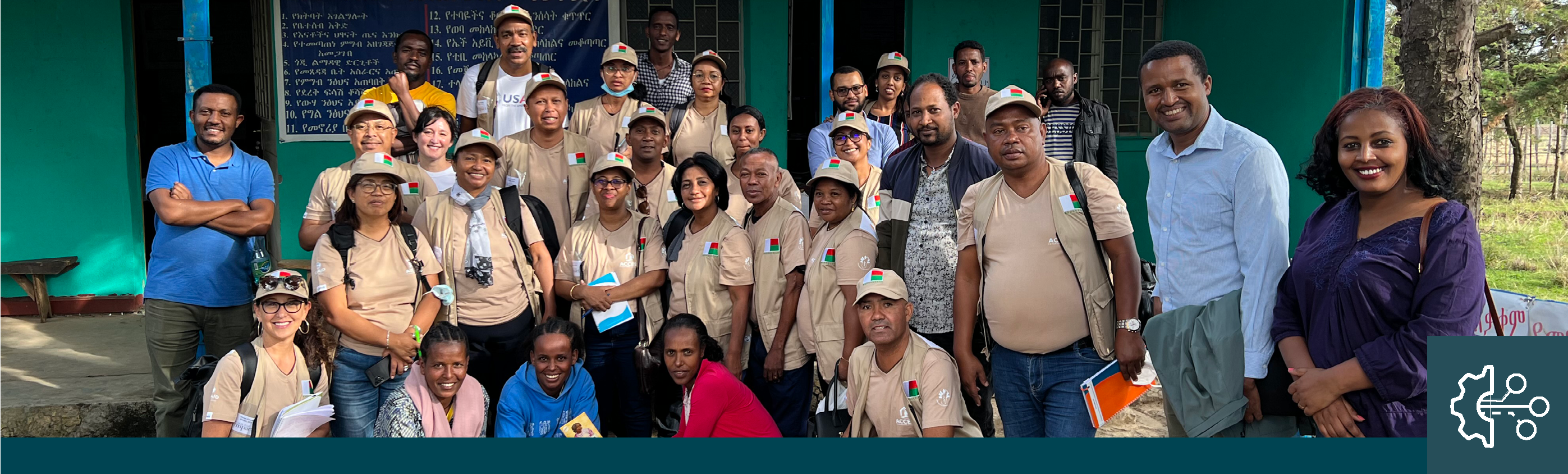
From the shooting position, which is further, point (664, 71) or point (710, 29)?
point (710, 29)

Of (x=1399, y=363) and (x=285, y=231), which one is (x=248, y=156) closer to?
(x=285, y=231)

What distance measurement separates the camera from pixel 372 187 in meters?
4.30

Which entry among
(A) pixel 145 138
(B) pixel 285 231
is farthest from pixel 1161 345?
(A) pixel 145 138

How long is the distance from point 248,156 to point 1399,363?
4440 millimetres

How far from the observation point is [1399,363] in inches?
99.5

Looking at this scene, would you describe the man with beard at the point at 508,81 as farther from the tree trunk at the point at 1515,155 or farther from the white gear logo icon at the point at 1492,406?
the tree trunk at the point at 1515,155

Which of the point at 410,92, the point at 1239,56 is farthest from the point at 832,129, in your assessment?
the point at 1239,56

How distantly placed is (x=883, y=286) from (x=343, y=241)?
215 cm

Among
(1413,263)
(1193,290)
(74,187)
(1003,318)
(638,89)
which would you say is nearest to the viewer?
(1413,263)

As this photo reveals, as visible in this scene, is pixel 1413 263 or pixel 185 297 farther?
pixel 185 297

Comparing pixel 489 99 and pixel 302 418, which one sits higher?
pixel 489 99

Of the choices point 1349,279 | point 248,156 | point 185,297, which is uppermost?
point 248,156

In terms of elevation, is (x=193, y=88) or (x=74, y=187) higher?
(x=193, y=88)

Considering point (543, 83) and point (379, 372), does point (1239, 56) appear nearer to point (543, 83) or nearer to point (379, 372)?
point (543, 83)
